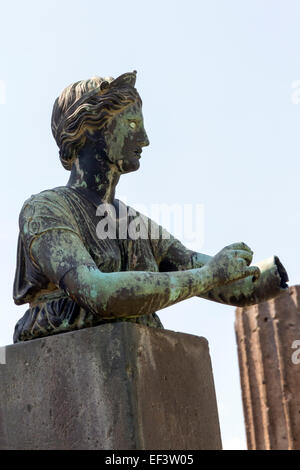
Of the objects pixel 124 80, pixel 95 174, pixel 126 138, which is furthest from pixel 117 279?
pixel 124 80

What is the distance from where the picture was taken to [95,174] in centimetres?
543

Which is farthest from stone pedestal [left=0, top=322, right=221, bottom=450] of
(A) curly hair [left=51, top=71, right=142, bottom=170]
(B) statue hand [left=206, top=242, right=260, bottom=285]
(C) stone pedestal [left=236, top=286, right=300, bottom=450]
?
(C) stone pedestal [left=236, top=286, right=300, bottom=450]

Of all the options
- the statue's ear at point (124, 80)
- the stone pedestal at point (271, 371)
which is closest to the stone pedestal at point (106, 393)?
the statue's ear at point (124, 80)

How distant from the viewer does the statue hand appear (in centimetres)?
490

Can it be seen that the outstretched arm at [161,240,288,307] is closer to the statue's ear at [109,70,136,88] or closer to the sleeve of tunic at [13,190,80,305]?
the sleeve of tunic at [13,190,80,305]

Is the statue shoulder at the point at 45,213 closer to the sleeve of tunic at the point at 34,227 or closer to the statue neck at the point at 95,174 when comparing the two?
the sleeve of tunic at the point at 34,227

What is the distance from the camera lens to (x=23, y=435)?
488 cm

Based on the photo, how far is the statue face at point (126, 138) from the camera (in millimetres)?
5383

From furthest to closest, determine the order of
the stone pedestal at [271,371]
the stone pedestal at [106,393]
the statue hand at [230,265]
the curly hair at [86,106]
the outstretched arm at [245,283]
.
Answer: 1. the stone pedestal at [271,371]
2. the outstretched arm at [245,283]
3. the curly hair at [86,106]
4. the statue hand at [230,265]
5. the stone pedestal at [106,393]

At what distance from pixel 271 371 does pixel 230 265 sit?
7.31 m

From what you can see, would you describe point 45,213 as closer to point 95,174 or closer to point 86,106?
point 95,174

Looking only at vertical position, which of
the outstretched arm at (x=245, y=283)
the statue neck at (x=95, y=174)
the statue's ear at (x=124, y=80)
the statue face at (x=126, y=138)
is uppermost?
the statue's ear at (x=124, y=80)

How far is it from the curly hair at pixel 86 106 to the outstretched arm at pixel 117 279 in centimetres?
81

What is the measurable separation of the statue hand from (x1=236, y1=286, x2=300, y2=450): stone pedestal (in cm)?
666
